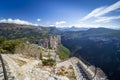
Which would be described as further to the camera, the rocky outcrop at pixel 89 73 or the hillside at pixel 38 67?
the rocky outcrop at pixel 89 73

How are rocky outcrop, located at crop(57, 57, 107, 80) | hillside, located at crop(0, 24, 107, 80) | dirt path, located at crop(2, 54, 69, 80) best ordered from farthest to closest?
rocky outcrop, located at crop(57, 57, 107, 80)
hillside, located at crop(0, 24, 107, 80)
dirt path, located at crop(2, 54, 69, 80)

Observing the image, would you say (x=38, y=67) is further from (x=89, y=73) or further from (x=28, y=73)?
(x=28, y=73)

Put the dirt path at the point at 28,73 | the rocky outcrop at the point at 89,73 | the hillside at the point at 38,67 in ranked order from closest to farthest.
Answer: the dirt path at the point at 28,73 → the hillside at the point at 38,67 → the rocky outcrop at the point at 89,73

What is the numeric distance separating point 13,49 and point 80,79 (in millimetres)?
30173

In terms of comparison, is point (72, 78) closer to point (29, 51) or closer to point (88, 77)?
point (88, 77)

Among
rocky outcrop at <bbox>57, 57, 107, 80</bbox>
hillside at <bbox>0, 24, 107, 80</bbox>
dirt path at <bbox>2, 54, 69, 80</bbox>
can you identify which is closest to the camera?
dirt path at <bbox>2, 54, 69, 80</bbox>

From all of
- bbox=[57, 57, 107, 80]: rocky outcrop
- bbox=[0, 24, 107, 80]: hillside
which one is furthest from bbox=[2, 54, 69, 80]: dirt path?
bbox=[57, 57, 107, 80]: rocky outcrop

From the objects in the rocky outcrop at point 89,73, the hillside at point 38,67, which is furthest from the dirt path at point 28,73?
the rocky outcrop at point 89,73

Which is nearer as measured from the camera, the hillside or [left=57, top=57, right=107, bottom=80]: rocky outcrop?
the hillside

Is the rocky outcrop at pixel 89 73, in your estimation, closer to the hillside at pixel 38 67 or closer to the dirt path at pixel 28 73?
the hillside at pixel 38 67

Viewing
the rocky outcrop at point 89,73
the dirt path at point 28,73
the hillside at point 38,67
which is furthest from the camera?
the rocky outcrop at point 89,73

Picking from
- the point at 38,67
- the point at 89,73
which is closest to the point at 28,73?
the point at 38,67

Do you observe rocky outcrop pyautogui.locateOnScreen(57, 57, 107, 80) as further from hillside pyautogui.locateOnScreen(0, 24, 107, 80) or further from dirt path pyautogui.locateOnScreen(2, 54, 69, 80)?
dirt path pyautogui.locateOnScreen(2, 54, 69, 80)

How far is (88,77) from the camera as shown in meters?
40.2
